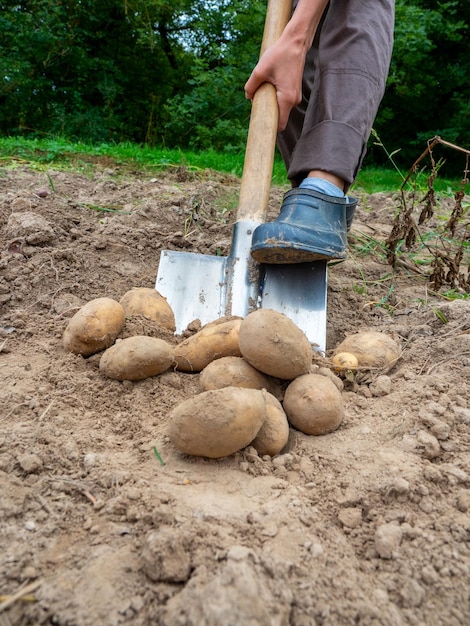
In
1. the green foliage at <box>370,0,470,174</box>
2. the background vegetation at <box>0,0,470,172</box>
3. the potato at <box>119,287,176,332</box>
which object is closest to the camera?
the potato at <box>119,287,176,332</box>

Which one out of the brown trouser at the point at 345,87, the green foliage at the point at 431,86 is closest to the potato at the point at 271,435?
the brown trouser at the point at 345,87

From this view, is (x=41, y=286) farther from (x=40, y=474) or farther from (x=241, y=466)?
(x=241, y=466)

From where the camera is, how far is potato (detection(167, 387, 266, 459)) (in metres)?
1.20

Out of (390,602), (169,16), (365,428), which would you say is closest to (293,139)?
(365,428)

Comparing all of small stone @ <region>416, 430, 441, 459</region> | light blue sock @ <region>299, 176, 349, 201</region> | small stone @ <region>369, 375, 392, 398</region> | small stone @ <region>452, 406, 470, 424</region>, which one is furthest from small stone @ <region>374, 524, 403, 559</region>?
light blue sock @ <region>299, 176, 349, 201</region>

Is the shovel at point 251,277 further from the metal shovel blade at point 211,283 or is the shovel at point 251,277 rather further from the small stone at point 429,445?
the small stone at point 429,445

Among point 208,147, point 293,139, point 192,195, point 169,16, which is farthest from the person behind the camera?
point 169,16

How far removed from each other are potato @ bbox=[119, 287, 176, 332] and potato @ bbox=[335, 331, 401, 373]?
58 centimetres

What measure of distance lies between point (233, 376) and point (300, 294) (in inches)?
25.0

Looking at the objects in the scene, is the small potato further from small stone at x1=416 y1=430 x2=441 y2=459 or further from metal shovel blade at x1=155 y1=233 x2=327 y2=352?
small stone at x1=416 y1=430 x2=441 y2=459

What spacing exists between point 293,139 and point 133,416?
5.58 ft

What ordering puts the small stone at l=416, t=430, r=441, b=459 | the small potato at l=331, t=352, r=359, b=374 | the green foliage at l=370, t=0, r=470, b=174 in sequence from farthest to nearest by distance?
1. the green foliage at l=370, t=0, r=470, b=174
2. the small potato at l=331, t=352, r=359, b=374
3. the small stone at l=416, t=430, r=441, b=459

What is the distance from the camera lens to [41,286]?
212 cm

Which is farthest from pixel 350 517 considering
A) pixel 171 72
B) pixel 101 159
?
pixel 171 72
